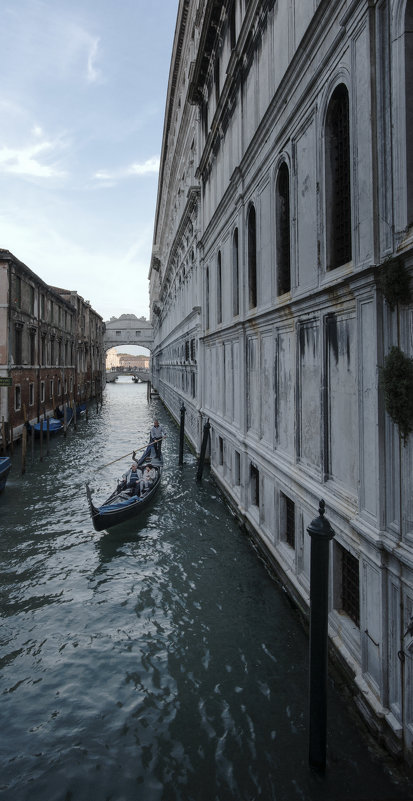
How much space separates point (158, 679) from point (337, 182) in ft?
20.1

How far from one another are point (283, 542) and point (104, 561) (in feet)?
11.8

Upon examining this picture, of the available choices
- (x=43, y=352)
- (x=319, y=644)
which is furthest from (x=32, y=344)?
(x=319, y=644)

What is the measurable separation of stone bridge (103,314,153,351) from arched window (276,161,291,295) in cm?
6578

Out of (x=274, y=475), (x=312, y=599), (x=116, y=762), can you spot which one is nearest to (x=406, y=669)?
(x=312, y=599)

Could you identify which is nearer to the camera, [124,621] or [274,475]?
[124,621]

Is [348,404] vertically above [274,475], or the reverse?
[348,404]

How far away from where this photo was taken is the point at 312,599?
413 cm

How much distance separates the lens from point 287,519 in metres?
7.67

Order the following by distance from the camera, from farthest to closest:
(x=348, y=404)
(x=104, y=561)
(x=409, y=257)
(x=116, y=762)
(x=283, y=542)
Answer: (x=104, y=561), (x=283, y=542), (x=348, y=404), (x=116, y=762), (x=409, y=257)

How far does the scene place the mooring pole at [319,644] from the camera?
13.4 feet

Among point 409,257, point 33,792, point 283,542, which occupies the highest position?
point 409,257

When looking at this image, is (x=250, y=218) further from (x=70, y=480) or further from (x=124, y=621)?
(x=70, y=480)

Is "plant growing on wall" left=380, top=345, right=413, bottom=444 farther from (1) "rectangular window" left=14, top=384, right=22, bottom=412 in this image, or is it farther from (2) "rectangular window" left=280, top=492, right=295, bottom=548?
(1) "rectangular window" left=14, top=384, right=22, bottom=412

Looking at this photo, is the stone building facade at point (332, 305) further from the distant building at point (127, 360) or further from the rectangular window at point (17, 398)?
the distant building at point (127, 360)
